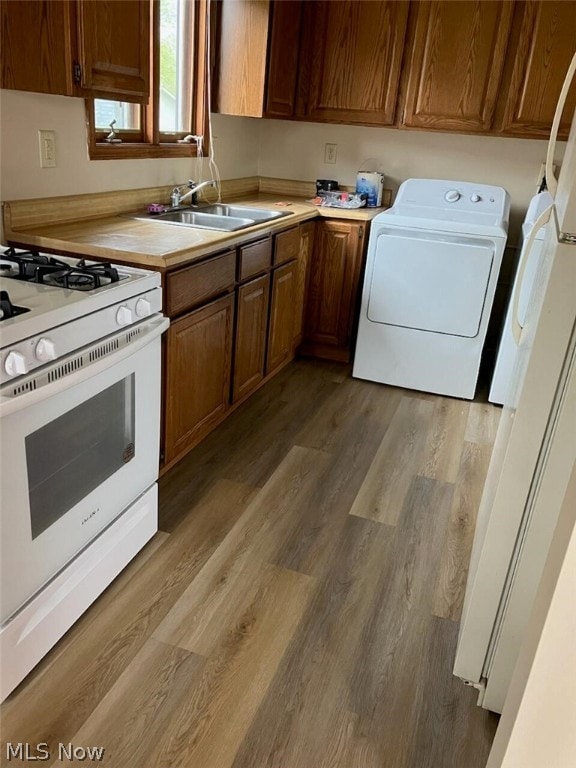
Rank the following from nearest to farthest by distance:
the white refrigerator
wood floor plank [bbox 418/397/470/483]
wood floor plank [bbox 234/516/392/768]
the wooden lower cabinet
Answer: the white refrigerator, wood floor plank [bbox 234/516/392/768], wood floor plank [bbox 418/397/470/483], the wooden lower cabinet

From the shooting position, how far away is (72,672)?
5.06ft

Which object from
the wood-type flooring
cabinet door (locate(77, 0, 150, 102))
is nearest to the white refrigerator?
the wood-type flooring

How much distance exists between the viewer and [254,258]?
8.83 ft

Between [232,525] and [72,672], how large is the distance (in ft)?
2.43

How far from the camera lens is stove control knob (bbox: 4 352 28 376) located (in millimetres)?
1248

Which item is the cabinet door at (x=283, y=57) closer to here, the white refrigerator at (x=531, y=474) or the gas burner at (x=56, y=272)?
the gas burner at (x=56, y=272)

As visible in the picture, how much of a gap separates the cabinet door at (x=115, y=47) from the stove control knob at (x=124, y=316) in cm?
79

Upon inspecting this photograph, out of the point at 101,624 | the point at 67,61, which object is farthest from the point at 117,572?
the point at 67,61

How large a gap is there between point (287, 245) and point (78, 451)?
1815 millimetres

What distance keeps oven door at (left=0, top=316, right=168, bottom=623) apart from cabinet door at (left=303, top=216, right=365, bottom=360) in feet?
6.03

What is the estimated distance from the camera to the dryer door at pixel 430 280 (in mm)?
3121

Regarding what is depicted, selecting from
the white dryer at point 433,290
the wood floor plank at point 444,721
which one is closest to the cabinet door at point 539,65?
the white dryer at point 433,290

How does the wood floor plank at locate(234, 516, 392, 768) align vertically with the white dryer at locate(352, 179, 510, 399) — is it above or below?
below

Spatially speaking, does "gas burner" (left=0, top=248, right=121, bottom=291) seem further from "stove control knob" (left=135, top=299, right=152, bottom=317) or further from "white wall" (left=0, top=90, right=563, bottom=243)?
"white wall" (left=0, top=90, right=563, bottom=243)
